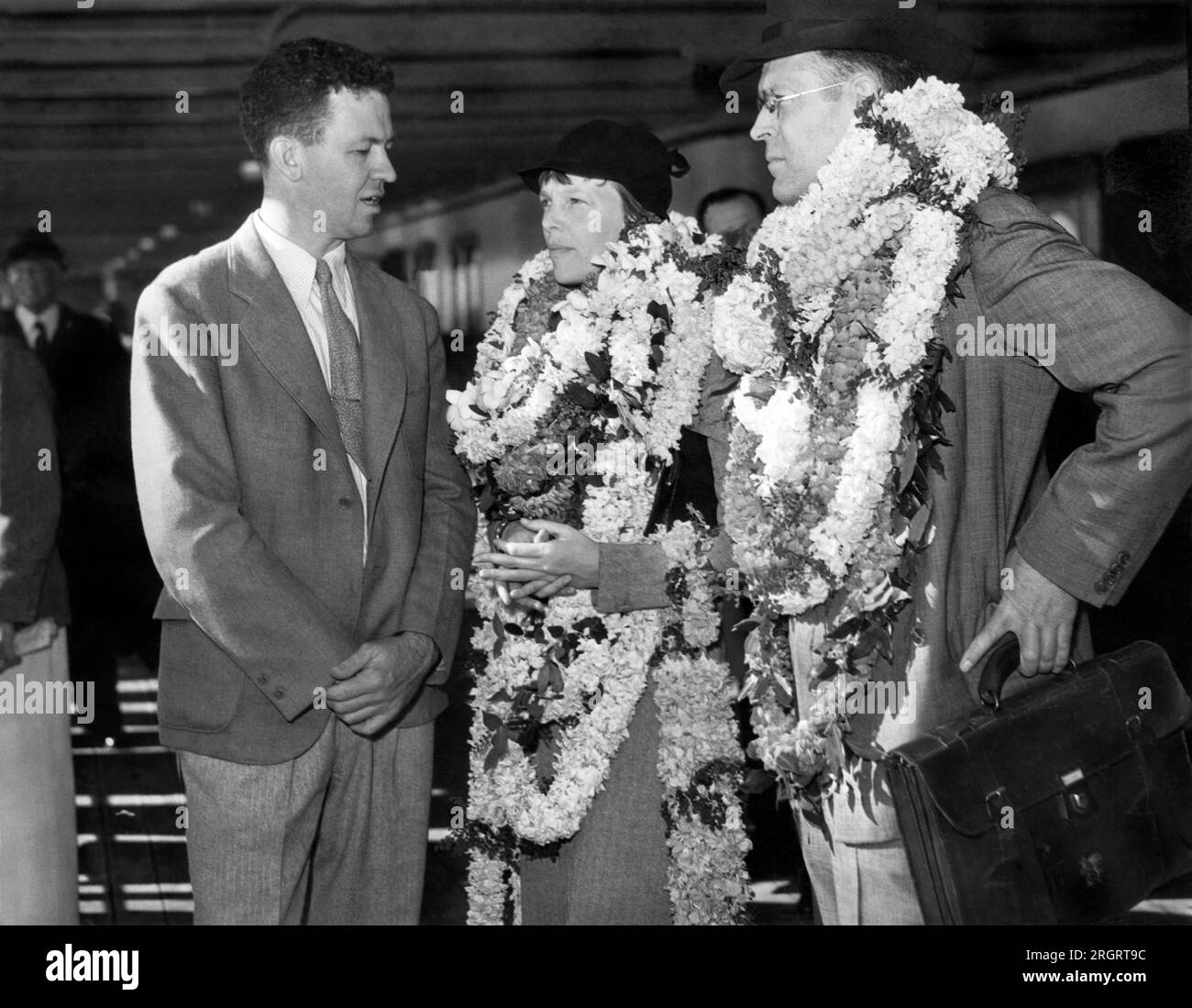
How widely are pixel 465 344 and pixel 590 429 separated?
1.66m

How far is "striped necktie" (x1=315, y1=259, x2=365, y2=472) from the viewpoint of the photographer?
2.95 metres

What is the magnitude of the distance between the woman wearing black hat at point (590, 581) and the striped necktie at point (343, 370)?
26 cm

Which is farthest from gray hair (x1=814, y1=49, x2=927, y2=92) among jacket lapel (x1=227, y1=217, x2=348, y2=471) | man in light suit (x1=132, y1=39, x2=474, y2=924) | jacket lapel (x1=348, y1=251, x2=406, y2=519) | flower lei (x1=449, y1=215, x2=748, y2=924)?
jacket lapel (x1=227, y1=217, x2=348, y2=471)

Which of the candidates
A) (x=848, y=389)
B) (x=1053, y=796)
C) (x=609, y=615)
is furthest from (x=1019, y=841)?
(x=609, y=615)

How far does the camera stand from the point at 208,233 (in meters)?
4.64

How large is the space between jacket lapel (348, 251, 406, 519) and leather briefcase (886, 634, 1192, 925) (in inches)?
48.6

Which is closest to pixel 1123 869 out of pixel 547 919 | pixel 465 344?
pixel 547 919

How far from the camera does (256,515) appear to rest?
2859mm

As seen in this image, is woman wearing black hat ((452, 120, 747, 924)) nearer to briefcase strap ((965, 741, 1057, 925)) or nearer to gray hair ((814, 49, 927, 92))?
gray hair ((814, 49, 927, 92))

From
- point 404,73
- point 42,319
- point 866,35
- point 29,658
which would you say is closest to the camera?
point 866,35

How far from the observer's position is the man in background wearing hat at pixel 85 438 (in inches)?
160

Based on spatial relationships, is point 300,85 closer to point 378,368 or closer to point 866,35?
point 378,368

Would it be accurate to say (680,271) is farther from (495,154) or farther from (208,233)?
(208,233)

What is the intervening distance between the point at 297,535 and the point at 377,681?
338 millimetres
